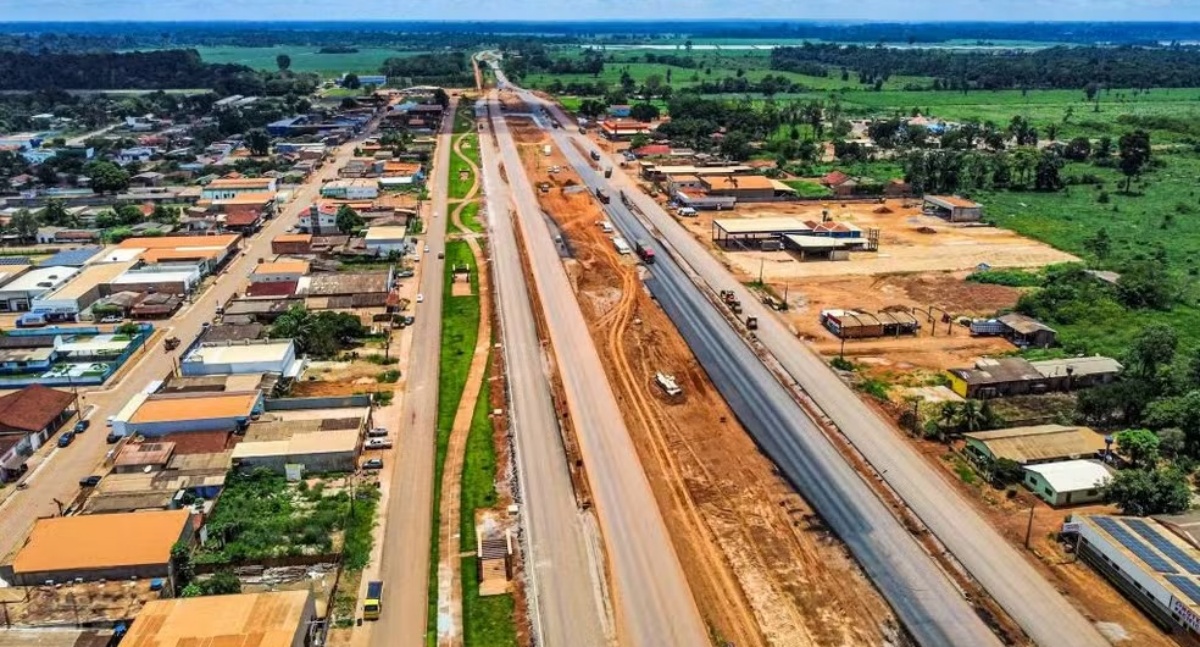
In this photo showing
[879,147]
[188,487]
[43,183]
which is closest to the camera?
[188,487]

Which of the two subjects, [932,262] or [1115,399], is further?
[932,262]

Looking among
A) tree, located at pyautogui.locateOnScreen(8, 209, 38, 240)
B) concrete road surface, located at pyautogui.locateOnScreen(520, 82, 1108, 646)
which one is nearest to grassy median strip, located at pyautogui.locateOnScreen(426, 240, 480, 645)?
concrete road surface, located at pyautogui.locateOnScreen(520, 82, 1108, 646)

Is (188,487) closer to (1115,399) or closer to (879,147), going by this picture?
(1115,399)

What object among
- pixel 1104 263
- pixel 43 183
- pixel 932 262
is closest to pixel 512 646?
pixel 932 262

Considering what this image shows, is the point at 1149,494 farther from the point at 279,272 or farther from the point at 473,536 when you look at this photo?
the point at 279,272

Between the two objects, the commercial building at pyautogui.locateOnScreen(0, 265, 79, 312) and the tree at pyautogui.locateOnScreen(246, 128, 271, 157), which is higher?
the tree at pyautogui.locateOnScreen(246, 128, 271, 157)

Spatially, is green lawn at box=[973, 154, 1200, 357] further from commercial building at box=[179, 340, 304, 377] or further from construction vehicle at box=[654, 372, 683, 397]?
commercial building at box=[179, 340, 304, 377]

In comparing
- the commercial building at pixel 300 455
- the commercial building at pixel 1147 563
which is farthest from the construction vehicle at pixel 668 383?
Answer: the commercial building at pixel 1147 563
